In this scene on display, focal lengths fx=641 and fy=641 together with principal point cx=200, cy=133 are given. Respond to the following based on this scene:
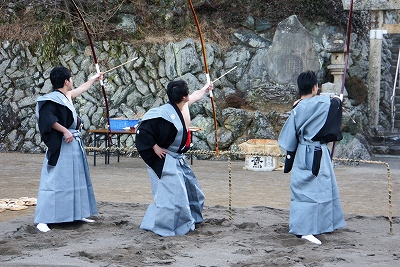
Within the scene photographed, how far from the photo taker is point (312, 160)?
5484 mm

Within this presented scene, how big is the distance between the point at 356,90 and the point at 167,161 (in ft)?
28.0

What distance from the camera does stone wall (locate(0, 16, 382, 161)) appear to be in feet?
42.0

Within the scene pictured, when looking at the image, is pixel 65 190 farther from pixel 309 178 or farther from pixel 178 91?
pixel 309 178

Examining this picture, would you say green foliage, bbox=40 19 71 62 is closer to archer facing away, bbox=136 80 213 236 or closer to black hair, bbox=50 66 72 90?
black hair, bbox=50 66 72 90

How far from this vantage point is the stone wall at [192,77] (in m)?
12.8

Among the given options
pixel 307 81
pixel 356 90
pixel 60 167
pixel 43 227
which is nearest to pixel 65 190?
pixel 60 167

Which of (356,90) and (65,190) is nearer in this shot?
(65,190)

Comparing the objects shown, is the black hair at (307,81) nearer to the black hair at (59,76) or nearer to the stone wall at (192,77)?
the black hair at (59,76)

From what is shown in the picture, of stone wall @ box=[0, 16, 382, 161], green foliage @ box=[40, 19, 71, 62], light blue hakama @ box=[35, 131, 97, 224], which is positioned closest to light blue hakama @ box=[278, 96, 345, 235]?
Answer: light blue hakama @ box=[35, 131, 97, 224]

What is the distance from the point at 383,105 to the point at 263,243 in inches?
396

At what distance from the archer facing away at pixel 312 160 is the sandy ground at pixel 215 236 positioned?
0.56 feet

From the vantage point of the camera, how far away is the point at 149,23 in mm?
14625

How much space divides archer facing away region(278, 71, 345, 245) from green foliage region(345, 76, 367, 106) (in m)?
7.98

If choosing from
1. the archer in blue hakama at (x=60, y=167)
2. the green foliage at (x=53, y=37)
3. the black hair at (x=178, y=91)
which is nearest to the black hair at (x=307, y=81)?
the black hair at (x=178, y=91)
